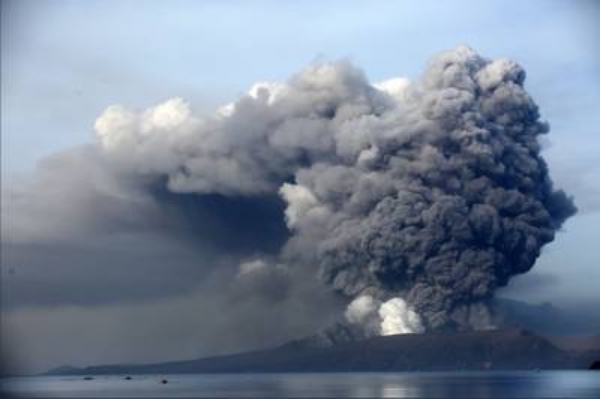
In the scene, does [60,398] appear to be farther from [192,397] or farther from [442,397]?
[442,397]

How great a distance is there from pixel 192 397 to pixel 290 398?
13.4m

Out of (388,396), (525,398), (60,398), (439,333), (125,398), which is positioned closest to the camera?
(525,398)

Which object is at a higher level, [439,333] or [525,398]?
[439,333]

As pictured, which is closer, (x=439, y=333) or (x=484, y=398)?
(x=484, y=398)

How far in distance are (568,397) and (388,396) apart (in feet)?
58.0

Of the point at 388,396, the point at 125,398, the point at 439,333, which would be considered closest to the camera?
the point at 388,396

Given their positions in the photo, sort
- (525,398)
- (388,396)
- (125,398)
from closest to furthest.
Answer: (525,398) < (388,396) < (125,398)

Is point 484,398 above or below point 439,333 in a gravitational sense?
below

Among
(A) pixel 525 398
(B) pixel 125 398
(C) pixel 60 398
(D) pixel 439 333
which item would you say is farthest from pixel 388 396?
(D) pixel 439 333

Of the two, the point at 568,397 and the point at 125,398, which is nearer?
the point at 568,397

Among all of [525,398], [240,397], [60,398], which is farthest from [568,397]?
[60,398]

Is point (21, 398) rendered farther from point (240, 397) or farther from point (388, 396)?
point (388, 396)

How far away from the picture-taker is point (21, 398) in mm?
114562

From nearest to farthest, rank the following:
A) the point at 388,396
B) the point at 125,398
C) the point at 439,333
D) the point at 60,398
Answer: the point at 388,396 → the point at 125,398 → the point at 60,398 → the point at 439,333
